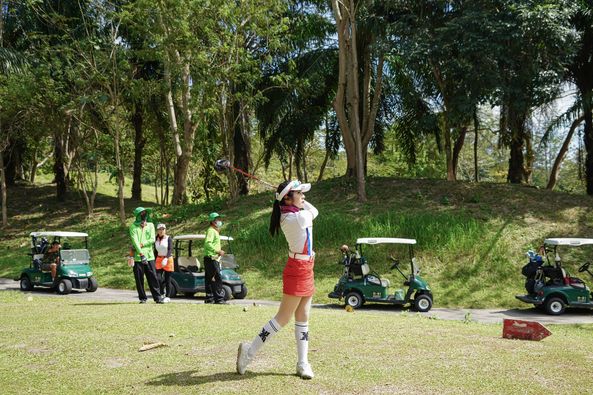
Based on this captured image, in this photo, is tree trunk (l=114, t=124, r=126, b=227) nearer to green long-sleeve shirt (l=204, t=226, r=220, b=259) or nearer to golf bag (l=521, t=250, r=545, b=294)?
green long-sleeve shirt (l=204, t=226, r=220, b=259)

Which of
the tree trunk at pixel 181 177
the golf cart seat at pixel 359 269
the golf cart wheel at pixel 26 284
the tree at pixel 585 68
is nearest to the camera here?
the golf cart seat at pixel 359 269

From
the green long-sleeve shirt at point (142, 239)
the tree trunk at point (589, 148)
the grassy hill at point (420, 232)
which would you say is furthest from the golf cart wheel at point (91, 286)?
the tree trunk at point (589, 148)

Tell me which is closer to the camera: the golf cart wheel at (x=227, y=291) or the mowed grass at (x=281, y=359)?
the mowed grass at (x=281, y=359)

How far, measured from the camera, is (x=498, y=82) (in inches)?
786

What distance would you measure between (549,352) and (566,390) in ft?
5.25

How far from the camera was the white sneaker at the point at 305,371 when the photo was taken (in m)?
5.93

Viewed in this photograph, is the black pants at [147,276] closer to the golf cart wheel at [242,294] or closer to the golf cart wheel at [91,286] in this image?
the golf cart wheel at [242,294]

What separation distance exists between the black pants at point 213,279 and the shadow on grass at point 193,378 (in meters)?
7.25

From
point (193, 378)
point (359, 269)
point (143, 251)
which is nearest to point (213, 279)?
point (143, 251)

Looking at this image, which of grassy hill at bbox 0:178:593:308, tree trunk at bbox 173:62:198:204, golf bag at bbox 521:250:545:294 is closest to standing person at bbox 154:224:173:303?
grassy hill at bbox 0:178:593:308

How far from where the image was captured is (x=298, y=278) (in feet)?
20.2

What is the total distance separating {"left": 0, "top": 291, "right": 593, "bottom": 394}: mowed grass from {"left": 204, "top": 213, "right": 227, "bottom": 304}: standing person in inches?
136

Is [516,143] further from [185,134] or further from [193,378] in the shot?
[193,378]

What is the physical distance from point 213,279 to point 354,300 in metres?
3.39
